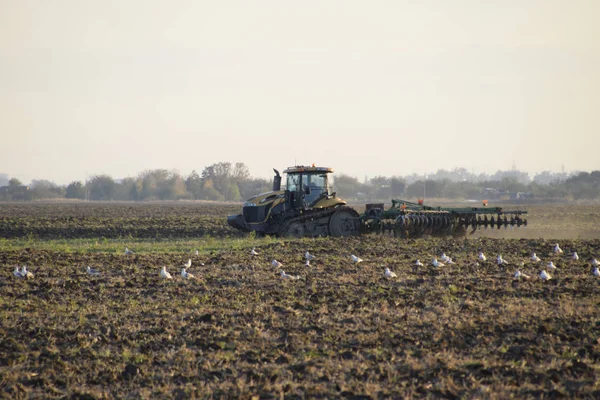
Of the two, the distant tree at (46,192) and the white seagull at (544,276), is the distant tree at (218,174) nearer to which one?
the distant tree at (46,192)

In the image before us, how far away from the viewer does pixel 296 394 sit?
784 cm

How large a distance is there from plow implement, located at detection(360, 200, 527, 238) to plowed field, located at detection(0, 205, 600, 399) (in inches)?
337

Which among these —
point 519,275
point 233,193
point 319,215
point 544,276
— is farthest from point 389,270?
point 233,193

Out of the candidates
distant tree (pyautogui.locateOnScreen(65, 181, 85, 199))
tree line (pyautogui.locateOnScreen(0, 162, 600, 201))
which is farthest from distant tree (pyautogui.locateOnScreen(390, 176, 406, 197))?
distant tree (pyautogui.locateOnScreen(65, 181, 85, 199))

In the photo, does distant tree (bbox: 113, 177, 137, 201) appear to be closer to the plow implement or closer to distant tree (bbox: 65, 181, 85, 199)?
distant tree (bbox: 65, 181, 85, 199)

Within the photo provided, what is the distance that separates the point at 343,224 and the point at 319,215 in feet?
3.27

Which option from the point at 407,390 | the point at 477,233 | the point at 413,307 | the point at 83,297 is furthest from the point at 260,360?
the point at 477,233

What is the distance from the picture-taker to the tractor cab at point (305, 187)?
2681 cm

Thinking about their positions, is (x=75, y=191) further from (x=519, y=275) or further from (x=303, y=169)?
(x=519, y=275)

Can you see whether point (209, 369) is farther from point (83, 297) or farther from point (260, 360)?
point (83, 297)

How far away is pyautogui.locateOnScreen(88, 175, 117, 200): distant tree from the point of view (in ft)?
481

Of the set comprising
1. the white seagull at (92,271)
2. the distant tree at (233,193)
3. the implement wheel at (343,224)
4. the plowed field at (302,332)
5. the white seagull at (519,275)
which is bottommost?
the plowed field at (302,332)

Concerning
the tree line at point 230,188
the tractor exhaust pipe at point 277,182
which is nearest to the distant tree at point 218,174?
the tree line at point 230,188

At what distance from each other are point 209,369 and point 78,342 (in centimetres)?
236
